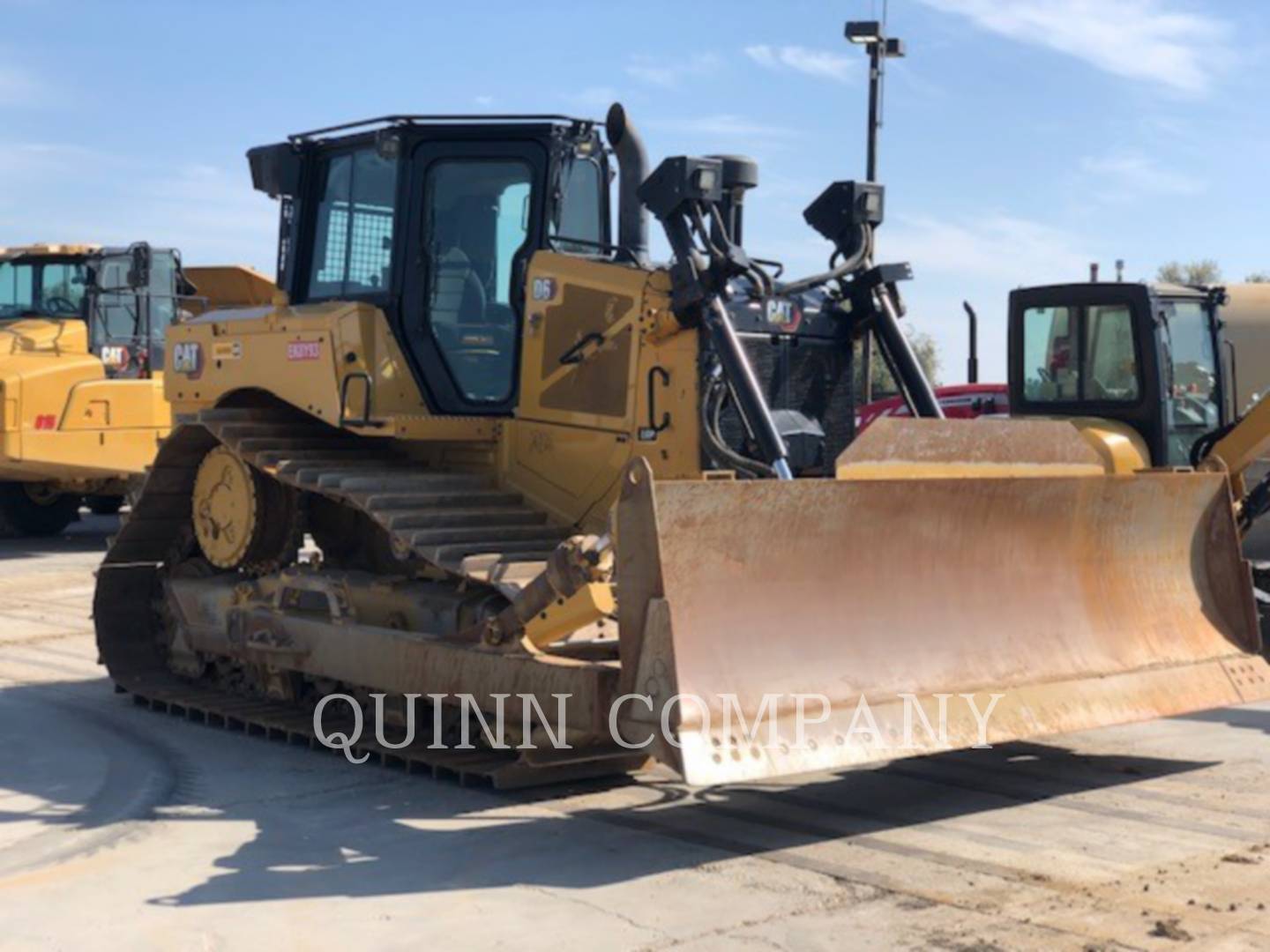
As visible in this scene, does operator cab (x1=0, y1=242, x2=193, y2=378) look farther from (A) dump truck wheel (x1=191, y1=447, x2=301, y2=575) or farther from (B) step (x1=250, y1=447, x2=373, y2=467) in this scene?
(B) step (x1=250, y1=447, x2=373, y2=467)

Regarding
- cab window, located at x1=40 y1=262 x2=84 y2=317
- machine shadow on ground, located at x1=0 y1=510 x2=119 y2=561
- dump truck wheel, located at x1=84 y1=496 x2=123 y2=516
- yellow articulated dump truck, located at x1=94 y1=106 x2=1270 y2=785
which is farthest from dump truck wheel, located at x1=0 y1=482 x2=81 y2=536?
yellow articulated dump truck, located at x1=94 y1=106 x2=1270 y2=785

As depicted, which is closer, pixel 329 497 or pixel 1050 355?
pixel 329 497

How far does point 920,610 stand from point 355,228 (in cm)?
375

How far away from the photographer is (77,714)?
30.6 feet

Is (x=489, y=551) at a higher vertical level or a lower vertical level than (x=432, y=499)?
lower

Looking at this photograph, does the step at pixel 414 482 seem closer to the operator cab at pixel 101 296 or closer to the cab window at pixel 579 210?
the cab window at pixel 579 210

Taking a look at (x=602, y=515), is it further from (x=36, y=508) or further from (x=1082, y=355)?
(x=36, y=508)

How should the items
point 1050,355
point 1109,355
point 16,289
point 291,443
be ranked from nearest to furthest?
point 291,443 → point 1109,355 → point 1050,355 → point 16,289

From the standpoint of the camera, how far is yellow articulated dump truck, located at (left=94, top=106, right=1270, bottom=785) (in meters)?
6.43

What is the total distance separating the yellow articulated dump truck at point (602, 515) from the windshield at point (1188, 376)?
474cm

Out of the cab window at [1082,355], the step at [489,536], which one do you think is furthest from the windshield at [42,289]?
the step at [489,536]

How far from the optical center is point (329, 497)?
29.1 ft

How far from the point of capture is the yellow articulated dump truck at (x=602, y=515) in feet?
21.1

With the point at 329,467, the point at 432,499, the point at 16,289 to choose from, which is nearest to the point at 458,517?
the point at 432,499
